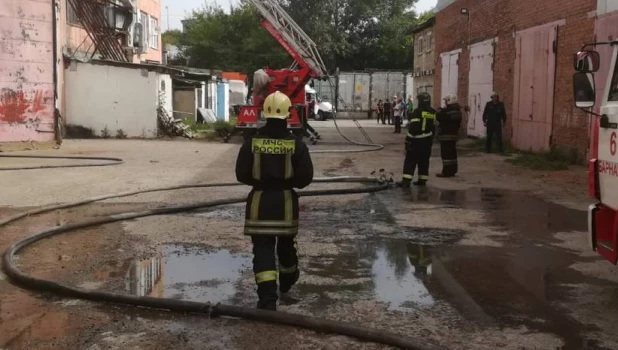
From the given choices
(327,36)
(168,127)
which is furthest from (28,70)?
(327,36)

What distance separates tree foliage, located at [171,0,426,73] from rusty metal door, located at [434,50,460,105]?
25.0 m

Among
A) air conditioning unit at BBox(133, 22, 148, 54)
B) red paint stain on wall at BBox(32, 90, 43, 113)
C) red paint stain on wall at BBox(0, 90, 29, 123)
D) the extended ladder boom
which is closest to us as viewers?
red paint stain on wall at BBox(0, 90, 29, 123)

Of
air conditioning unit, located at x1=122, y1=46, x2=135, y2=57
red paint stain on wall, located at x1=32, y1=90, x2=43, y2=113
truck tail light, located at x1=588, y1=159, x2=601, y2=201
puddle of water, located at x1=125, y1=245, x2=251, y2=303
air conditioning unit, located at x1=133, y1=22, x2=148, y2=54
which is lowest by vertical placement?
puddle of water, located at x1=125, y1=245, x2=251, y2=303

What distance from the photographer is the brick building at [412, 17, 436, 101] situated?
32625 mm

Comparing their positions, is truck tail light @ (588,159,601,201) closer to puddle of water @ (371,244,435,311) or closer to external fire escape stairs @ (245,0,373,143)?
puddle of water @ (371,244,435,311)

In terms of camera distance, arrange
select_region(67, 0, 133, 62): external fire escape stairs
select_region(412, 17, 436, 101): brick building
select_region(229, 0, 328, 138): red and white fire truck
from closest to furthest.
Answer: select_region(229, 0, 328, 138): red and white fire truck, select_region(67, 0, 133, 62): external fire escape stairs, select_region(412, 17, 436, 101): brick building

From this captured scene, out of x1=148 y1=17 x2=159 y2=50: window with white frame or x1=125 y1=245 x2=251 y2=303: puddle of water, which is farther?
x1=148 y1=17 x2=159 y2=50: window with white frame

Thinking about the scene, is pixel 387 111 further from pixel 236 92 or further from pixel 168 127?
pixel 168 127

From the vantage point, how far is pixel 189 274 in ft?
20.2

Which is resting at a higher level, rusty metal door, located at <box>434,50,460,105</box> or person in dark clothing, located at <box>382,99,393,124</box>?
rusty metal door, located at <box>434,50,460,105</box>

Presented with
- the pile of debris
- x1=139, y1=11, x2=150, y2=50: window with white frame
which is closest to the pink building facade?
the pile of debris

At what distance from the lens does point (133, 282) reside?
5.86m

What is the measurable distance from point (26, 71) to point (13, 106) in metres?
0.96

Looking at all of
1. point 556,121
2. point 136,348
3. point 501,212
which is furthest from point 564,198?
point 136,348
